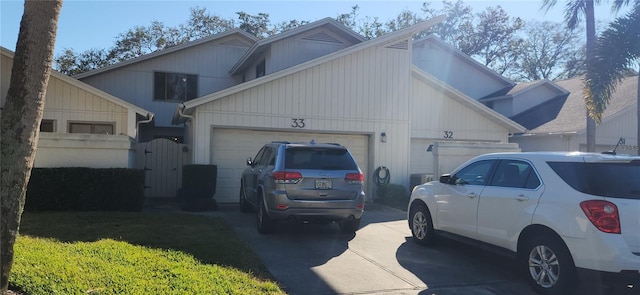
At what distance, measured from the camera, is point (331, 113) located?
14.7 m

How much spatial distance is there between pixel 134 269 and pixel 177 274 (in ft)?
1.74

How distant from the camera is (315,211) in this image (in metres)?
8.42

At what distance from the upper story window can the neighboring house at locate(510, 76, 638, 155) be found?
1429 cm

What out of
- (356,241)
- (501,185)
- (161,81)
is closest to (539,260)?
(501,185)

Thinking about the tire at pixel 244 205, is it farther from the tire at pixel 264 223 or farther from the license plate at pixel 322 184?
the license plate at pixel 322 184

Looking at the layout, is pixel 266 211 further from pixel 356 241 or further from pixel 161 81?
pixel 161 81

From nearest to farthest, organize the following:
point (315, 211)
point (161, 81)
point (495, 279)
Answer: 1. point (495, 279)
2. point (315, 211)
3. point (161, 81)

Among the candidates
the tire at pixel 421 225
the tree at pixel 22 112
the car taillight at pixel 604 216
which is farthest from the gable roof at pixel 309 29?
the car taillight at pixel 604 216

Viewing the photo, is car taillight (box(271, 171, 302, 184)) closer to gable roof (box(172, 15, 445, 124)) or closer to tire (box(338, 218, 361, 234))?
tire (box(338, 218, 361, 234))

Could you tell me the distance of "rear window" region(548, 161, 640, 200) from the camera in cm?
539

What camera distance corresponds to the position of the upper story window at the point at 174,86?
20.7m

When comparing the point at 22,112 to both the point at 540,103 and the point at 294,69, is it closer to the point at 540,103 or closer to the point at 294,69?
the point at 294,69

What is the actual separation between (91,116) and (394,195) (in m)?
9.13

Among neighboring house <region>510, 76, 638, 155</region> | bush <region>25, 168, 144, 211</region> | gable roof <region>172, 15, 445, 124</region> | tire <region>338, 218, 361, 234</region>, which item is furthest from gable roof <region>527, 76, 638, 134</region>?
bush <region>25, 168, 144, 211</region>
